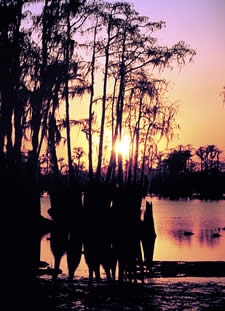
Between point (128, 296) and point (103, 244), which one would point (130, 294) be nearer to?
point (128, 296)

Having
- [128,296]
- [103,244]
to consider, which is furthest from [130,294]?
[103,244]

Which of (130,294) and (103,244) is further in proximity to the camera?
(103,244)

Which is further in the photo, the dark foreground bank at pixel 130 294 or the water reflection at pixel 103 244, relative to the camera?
the water reflection at pixel 103 244

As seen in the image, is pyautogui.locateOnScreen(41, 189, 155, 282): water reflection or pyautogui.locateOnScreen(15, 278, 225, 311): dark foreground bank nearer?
pyautogui.locateOnScreen(15, 278, 225, 311): dark foreground bank

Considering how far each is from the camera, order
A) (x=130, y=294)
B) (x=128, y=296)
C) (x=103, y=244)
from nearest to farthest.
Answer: (x=128, y=296)
(x=130, y=294)
(x=103, y=244)

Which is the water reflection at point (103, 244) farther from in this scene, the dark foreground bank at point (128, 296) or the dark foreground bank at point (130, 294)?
the dark foreground bank at point (128, 296)

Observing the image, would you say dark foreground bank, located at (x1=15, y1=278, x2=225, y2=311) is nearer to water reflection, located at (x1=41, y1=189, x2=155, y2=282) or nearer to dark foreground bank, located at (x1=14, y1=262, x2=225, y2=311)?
dark foreground bank, located at (x1=14, y1=262, x2=225, y2=311)

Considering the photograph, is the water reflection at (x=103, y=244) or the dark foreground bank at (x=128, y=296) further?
the water reflection at (x=103, y=244)

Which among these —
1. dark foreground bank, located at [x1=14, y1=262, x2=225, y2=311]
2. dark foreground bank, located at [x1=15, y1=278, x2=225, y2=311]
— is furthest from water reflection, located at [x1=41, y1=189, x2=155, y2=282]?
dark foreground bank, located at [x1=15, y1=278, x2=225, y2=311]

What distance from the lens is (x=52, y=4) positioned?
69.0 ft

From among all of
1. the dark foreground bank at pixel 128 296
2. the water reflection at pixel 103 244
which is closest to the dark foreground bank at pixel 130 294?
the dark foreground bank at pixel 128 296

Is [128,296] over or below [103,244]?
over

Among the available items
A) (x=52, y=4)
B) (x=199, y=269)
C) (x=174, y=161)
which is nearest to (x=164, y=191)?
(x=174, y=161)

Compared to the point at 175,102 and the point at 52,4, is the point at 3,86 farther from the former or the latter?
the point at 175,102
